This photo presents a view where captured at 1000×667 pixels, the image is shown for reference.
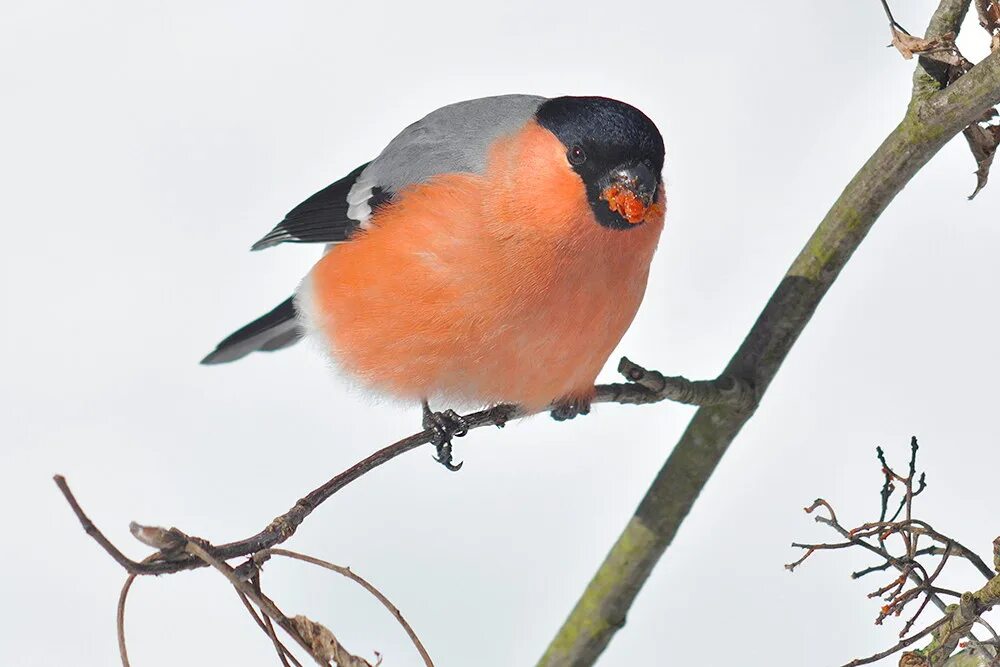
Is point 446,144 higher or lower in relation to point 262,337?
higher

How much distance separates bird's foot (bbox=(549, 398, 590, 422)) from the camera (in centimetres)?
212

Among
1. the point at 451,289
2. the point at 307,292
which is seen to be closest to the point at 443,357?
the point at 451,289

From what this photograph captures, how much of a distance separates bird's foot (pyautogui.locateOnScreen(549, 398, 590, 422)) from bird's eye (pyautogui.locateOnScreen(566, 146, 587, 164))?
1.62ft

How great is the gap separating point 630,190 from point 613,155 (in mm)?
59

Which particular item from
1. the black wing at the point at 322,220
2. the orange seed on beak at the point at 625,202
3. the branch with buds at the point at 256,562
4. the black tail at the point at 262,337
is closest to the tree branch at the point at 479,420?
the branch with buds at the point at 256,562

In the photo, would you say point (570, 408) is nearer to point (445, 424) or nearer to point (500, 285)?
point (445, 424)

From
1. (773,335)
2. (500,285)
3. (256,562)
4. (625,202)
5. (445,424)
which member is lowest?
(256,562)

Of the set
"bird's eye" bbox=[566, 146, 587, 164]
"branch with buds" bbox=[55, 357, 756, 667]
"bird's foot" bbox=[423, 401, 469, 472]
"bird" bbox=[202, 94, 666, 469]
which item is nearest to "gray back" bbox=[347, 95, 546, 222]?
"bird" bbox=[202, 94, 666, 469]

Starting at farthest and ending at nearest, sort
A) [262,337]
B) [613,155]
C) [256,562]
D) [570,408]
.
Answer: [262,337]
[570,408]
[613,155]
[256,562]

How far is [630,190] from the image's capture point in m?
1.76

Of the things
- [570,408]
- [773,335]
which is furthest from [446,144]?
[773,335]

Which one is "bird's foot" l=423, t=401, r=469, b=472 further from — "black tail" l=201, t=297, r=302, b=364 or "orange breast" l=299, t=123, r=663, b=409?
"black tail" l=201, t=297, r=302, b=364

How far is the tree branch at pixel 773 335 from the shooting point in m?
1.84

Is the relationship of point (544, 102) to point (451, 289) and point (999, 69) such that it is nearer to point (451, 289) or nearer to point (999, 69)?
point (451, 289)
